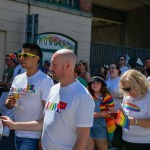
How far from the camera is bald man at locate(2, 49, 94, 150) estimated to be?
2.70m

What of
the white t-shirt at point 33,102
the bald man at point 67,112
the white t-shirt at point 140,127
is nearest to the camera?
the bald man at point 67,112

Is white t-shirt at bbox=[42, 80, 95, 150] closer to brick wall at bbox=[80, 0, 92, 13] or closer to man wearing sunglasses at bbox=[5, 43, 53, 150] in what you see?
man wearing sunglasses at bbox=[5, 43, 53, 150]

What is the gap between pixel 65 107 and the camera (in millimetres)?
2777

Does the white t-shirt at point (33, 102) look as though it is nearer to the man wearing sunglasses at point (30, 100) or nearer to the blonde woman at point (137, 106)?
the man wearing sunglasses at point (30, 100)

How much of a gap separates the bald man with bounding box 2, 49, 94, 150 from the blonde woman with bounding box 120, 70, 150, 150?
3.05ft

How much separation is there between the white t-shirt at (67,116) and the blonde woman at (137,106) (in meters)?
0.93

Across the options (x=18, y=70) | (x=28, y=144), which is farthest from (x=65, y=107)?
(x=18, y=70)

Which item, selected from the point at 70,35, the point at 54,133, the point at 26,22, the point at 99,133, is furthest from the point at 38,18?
the point at 54,133

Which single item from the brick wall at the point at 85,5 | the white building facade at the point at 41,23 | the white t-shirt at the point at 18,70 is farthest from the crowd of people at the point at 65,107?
the brick wall at the point at 85,5

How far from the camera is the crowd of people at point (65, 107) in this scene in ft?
9.08

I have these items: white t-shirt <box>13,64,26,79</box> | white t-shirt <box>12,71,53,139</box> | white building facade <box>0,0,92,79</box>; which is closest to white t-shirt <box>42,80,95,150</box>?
white t-shirt <box>12,71,53,139</box>

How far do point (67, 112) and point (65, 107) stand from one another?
0.16ft

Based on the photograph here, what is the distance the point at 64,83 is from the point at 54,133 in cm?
44

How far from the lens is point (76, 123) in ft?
8.91
